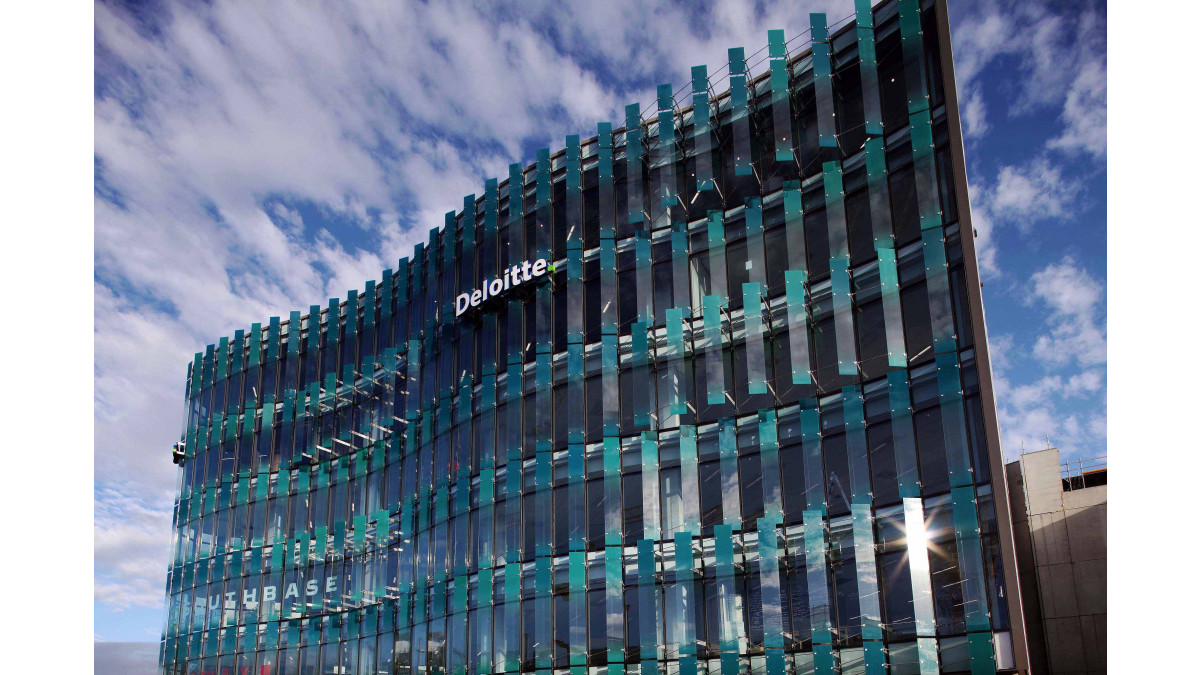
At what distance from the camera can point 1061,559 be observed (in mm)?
42719

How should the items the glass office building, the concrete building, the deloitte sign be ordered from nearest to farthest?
the glass office building
the concrete building
the deloitte sign

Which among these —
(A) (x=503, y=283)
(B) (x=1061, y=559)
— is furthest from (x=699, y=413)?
(B) (x=1061, y=559)

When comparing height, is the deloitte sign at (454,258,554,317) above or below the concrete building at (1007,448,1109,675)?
above

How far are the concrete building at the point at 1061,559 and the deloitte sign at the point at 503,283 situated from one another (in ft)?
75.0

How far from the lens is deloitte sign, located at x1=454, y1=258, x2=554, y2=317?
45.2 m

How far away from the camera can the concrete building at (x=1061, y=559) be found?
4006 cm

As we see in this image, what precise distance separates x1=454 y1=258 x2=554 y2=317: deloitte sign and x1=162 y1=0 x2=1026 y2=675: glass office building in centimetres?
17

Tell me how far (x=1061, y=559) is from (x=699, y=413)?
17375mm

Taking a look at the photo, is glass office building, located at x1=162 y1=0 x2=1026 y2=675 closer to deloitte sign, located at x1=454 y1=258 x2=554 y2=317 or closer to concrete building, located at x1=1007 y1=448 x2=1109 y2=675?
deloitte sign, located at x1=454 y1=258 x2=554 y2=317

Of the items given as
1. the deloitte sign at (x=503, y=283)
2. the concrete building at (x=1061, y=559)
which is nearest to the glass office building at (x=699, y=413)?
the deloitte sign at (x=503, y=283)

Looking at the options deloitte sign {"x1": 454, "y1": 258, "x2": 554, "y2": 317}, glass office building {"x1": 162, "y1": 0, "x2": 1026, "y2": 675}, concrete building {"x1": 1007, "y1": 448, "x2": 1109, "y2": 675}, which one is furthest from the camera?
deloitte sign {"x1": 454, "y1": 258, "x2": 554, "y2": 317}

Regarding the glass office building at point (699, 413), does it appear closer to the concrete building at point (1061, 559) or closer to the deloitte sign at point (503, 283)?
the deloitte sign at point (503, 283)

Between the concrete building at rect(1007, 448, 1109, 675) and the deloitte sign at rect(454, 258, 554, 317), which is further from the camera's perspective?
the deloitte sign at rect(454, 258, 554, 317)

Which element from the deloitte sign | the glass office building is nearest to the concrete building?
the glass office building
